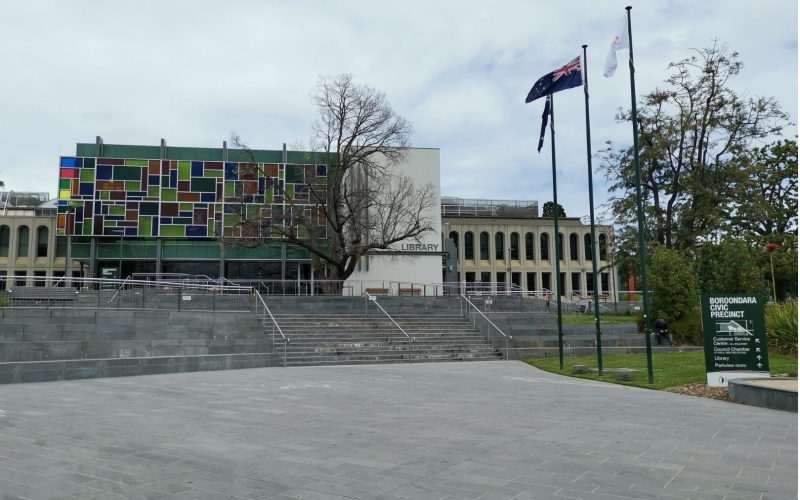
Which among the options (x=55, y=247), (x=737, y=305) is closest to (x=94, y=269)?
(x=55, y=247)

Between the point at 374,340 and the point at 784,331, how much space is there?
1396 cm

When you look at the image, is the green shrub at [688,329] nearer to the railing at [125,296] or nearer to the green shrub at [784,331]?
the green shrub at [784,331]

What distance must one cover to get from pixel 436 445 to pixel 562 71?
586 inches

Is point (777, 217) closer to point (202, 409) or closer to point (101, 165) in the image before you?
point (202, 409)

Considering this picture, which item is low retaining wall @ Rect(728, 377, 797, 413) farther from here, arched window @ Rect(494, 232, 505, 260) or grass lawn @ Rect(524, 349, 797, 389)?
arched window @ Rect(494, 232, 505, 260)

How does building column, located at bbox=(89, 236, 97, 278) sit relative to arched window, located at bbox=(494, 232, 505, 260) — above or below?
below

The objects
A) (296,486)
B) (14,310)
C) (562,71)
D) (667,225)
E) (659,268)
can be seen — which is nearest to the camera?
(296,486)

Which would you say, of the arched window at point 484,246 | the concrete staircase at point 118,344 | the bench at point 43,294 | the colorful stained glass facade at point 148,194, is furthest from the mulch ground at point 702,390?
the arched window at point 484,246

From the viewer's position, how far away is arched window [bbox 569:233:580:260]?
72.6 metres

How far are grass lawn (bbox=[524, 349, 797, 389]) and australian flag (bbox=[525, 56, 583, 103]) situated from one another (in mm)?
8467

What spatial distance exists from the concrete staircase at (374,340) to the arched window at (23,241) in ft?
141

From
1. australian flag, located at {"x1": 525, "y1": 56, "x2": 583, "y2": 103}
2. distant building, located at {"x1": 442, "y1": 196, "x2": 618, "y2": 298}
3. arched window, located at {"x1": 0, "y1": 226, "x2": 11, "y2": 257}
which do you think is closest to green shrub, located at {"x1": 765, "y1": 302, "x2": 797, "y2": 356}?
australian flag, located at {"x1": 525, "y1": 56, "x2": 583, "y2": 103}

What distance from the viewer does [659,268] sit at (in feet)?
93.6

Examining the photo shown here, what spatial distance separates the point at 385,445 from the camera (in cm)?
762
